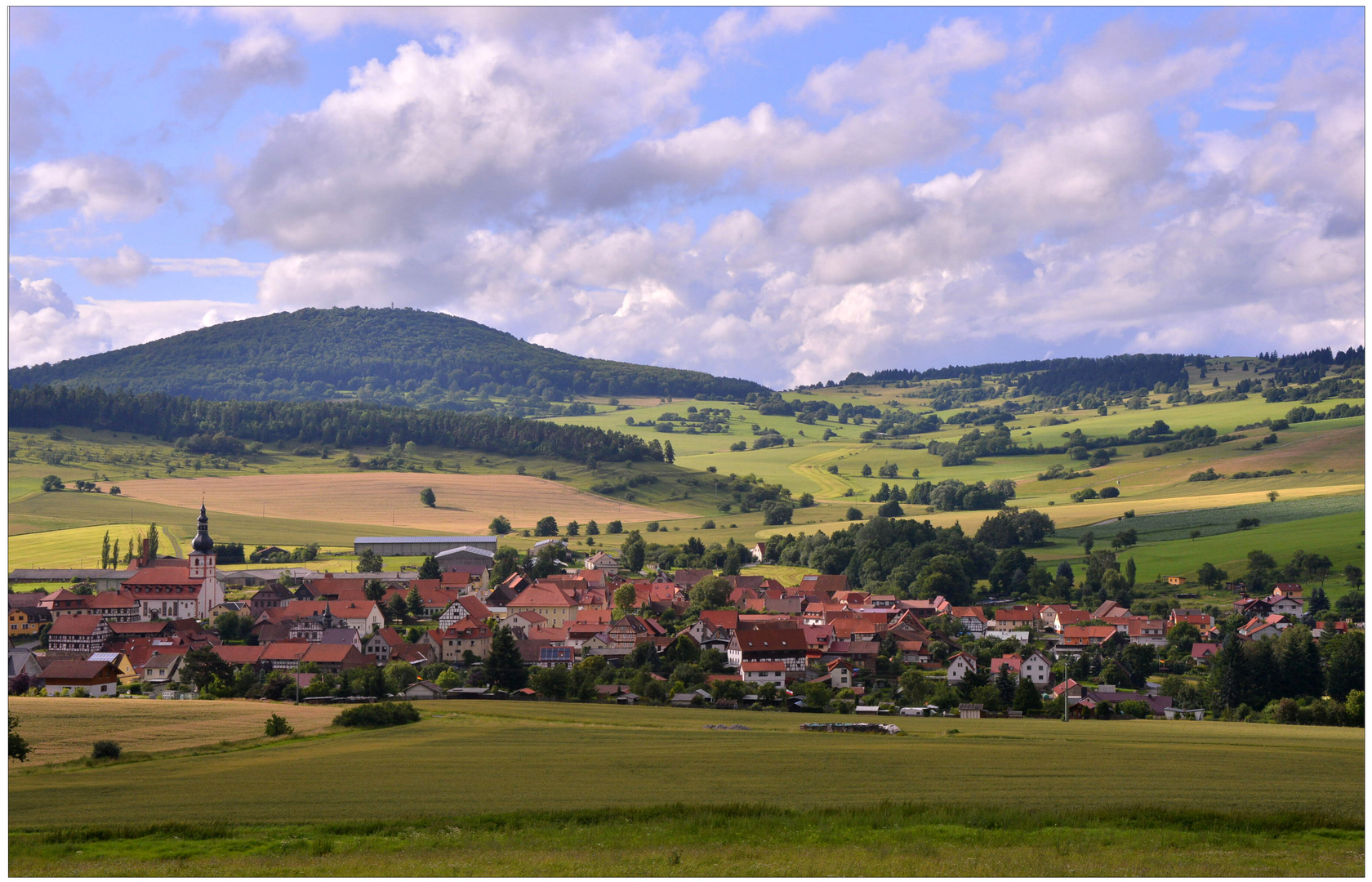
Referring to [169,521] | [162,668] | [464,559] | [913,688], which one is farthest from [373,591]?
[913,688]

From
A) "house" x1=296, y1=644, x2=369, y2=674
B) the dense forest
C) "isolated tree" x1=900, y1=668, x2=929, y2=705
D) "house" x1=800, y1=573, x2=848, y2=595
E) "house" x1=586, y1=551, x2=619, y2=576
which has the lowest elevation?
"isolated tree" x1=900, y1=668, x2=929, y2=705

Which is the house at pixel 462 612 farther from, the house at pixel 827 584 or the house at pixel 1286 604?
the house at pixel 1286 604

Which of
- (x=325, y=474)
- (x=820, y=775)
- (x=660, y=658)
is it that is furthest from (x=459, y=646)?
(x=325, y=474)

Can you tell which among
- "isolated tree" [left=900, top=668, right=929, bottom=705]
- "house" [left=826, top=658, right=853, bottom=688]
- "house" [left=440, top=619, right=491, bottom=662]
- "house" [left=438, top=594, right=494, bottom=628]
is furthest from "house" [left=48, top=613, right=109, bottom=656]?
"isolated tree" [left=900, top=668, right=929, bottom=705]

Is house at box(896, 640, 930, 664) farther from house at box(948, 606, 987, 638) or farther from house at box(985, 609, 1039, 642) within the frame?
house at box(948, 606, 987, 638)

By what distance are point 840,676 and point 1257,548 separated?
40.7 meters

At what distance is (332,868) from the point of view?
19.7m

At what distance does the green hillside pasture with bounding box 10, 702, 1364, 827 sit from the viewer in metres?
25.2

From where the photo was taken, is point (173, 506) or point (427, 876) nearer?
point (427, 876)

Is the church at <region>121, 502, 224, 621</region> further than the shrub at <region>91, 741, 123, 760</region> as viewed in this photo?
Yes

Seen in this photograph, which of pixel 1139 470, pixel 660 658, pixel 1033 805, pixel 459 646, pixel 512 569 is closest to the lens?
pixel 1033 805

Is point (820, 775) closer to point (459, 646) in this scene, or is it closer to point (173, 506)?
point (459, 646)

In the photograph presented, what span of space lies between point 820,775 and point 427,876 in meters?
13.0

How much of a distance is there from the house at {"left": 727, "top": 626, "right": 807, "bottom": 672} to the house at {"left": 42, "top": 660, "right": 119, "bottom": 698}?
1130 inches
